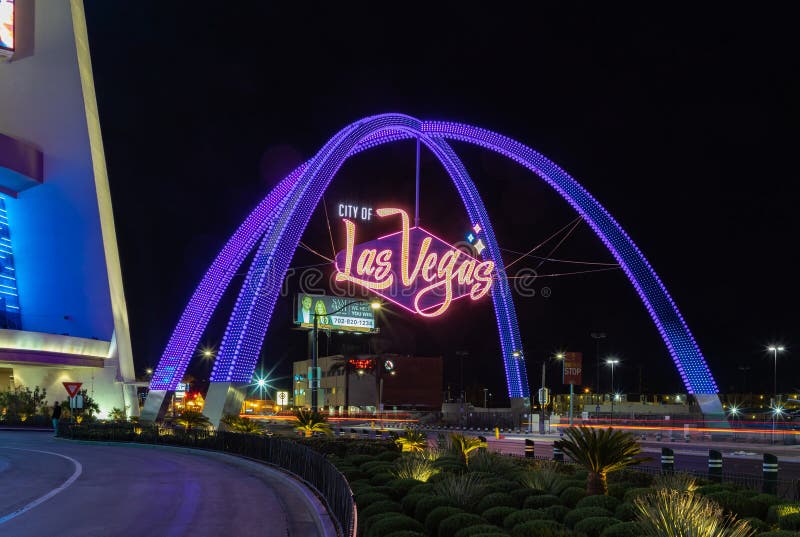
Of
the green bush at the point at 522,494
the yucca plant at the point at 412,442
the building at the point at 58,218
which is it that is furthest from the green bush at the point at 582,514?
the building at the point at 58,218

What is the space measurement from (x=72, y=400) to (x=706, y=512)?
133 feet

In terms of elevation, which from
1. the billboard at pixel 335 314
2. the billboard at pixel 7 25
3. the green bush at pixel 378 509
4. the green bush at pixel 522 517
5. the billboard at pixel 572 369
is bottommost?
the green bush at pixel 522 517

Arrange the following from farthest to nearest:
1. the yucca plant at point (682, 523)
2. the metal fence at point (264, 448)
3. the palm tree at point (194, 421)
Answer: the palm tree at point (194, 421)
the metal fence at point (264, 448)
the yucca plant at point (682, 523)

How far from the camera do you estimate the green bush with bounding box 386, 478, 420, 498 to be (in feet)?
52.2

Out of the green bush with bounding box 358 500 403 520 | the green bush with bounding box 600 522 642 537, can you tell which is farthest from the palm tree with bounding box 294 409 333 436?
the green bush with bounding box 600 522 642 537

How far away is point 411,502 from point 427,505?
0.84 metres

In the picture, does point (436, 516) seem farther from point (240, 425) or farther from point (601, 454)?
point (240, 425)

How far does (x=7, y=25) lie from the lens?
6128 centimetres

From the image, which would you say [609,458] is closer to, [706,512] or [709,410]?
[706,512]

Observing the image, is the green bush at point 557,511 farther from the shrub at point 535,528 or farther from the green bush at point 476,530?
the green bush at point 476,530

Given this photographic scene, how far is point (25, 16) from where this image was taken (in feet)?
217

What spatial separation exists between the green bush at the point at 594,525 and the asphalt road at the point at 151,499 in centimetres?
466

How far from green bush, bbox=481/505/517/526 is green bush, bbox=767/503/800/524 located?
453 centimetres

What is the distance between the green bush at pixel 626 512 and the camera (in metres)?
13.6
